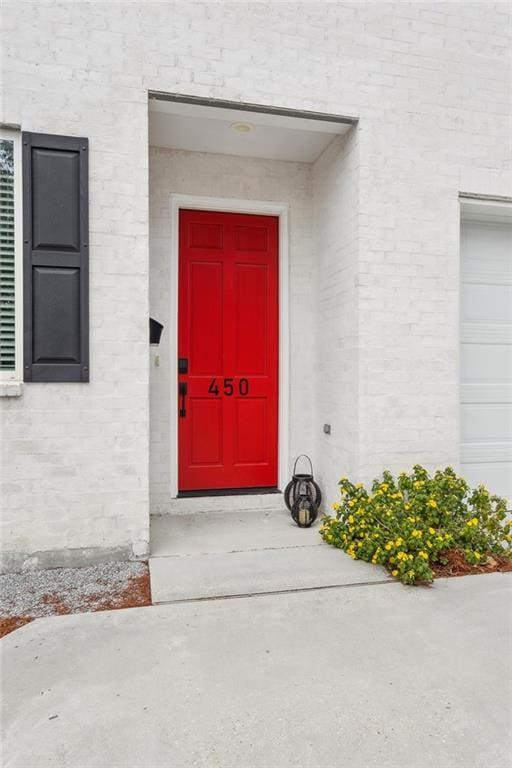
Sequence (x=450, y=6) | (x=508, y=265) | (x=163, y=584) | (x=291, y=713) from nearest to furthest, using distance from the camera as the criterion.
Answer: (x=291, y=713)
(x=163, y=584)
(x=450, y=6)
(x=508, y=265)

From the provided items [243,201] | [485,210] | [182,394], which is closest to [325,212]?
[243,201]

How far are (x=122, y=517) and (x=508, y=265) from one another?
3.57 meters

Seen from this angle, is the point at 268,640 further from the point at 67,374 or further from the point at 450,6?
the point at 450,6

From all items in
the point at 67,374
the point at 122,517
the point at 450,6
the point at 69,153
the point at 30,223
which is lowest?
the point at 122,517

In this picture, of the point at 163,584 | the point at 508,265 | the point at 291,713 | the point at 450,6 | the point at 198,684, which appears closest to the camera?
the point at 291,713

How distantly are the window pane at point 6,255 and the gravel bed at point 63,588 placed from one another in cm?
126

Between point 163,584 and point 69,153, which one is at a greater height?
point 69,153

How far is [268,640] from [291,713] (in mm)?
486

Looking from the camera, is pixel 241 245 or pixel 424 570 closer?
pixel 424 570

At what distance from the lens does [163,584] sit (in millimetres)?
2885

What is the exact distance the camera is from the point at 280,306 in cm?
447

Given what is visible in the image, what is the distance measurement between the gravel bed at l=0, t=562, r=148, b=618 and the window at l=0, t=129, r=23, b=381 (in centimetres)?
120

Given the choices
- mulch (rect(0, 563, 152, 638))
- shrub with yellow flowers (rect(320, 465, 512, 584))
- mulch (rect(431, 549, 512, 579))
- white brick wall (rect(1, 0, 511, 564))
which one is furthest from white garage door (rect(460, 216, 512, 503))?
mulch (rect(0, 563, 152, 638))

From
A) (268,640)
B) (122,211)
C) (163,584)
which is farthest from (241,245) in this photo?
(268,640)
